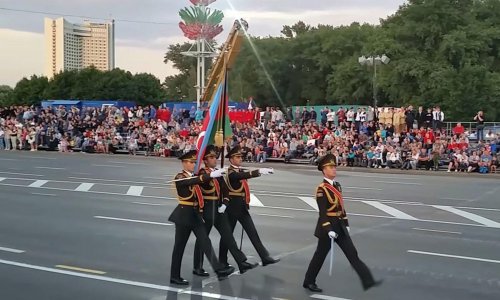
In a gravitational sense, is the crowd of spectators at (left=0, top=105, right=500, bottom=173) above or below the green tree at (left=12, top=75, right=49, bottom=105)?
below

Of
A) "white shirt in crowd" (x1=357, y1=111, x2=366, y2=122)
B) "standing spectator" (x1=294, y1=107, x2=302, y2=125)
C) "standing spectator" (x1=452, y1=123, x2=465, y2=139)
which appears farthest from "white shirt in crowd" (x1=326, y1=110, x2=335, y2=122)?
"standing spectator" (x1=452, y1=123, x2=465, y2=139)

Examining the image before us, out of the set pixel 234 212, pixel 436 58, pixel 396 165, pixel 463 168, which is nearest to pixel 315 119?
pixel 396 165

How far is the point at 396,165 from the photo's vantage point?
27797 millimetres

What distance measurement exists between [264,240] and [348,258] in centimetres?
359

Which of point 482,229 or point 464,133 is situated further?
point 464,133

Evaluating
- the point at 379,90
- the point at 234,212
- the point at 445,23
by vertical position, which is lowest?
the point at 234,212

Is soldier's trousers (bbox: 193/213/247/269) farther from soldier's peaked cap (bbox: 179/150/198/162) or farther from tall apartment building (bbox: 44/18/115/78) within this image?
tall apartment building (bbox: 44/18/115/78)

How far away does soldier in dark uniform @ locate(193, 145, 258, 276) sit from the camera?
8797 mm

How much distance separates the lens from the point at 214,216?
29.1ft

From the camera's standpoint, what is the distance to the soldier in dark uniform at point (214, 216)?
28.9 ft

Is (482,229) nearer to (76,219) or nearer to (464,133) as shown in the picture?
(76,219)

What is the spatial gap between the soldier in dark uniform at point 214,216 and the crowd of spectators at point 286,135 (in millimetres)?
19496

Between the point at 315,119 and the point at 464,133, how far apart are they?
341 inches

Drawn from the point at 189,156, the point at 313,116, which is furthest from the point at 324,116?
the point at 189,156
